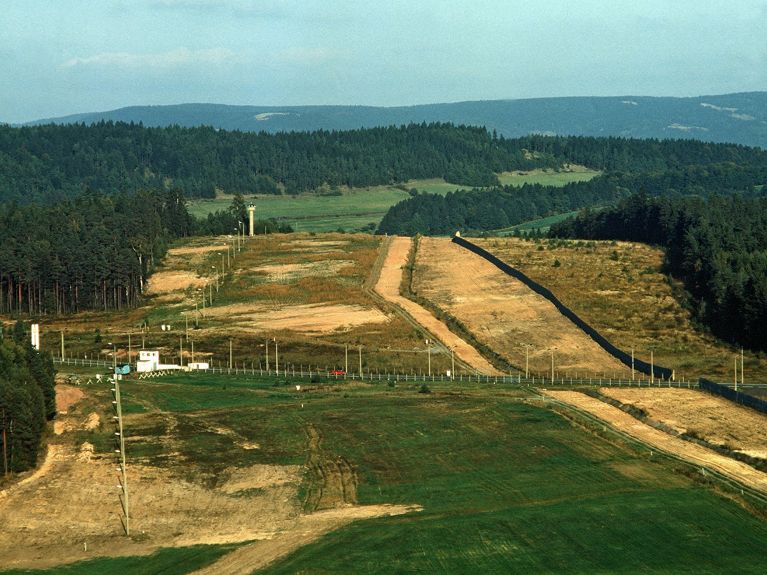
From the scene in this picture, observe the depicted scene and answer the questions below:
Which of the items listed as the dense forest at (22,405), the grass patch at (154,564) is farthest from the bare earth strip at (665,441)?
the dense forest at (22,405)

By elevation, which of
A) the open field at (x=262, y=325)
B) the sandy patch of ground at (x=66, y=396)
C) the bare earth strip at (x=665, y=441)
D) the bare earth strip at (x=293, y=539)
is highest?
the bare earth strip at (x=293, y=539)

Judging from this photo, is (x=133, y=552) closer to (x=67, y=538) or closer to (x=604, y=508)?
(x=67, y=538)

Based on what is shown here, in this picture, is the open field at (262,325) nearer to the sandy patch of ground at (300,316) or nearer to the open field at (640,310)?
the sandy patch of ground at (300,316)

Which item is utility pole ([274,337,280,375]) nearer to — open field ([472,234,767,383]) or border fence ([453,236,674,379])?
border fence ([453,236,674,379])

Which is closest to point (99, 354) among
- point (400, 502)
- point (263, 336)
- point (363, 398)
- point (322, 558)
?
point (263, 336)

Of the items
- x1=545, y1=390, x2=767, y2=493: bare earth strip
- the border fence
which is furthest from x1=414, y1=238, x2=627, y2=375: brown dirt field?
x1=545, y1=390, x2=767, y2=493: bare earth strip

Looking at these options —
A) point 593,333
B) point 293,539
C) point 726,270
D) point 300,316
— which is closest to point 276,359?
point 300,316

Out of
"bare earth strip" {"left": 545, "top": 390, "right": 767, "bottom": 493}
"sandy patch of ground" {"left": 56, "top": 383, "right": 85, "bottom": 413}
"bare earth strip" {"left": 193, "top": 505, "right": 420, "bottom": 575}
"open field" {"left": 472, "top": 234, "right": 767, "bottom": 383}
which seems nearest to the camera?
"bare earth strip" {"left": 193, "top": 505, "right": 420, "bottom": 575}
